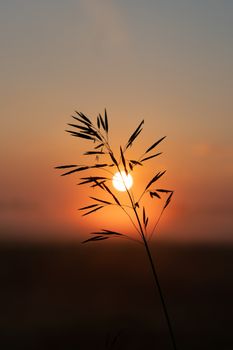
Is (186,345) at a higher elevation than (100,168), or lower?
lower

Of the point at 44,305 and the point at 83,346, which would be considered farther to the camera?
the point at 44,305

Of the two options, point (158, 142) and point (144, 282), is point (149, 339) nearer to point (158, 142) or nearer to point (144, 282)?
A: point (144, 282)

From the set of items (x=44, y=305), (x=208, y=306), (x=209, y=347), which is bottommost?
(x=209, y=347)

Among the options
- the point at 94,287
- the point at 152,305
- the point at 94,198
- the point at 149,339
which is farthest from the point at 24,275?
the point at 94,198

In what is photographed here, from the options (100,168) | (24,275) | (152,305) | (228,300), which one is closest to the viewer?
(100,168)

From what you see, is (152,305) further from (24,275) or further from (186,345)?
(24,275)

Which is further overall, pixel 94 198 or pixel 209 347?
pixel 209 347

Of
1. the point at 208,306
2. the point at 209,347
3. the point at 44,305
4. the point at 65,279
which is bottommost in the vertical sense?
the point at 209,347

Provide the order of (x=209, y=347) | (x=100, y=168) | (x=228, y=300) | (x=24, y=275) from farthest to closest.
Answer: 1. (x=24, y=275)
2. (x=228, y=300)
3. (x=209, y=347)
4. (x=100, y=168)

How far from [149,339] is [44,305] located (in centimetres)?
466

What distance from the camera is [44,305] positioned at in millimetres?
15383

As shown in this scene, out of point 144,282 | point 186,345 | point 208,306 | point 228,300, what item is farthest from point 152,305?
point 144,282

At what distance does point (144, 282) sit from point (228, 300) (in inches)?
173

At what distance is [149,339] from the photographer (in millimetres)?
11672
